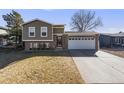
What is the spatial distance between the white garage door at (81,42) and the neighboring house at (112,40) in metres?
7.23

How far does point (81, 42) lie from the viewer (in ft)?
104

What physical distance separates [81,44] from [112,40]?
9.45m

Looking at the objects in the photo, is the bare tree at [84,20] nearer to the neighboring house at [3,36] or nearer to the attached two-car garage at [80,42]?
the attached two-car garage at [80,42]

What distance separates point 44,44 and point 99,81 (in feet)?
62.6

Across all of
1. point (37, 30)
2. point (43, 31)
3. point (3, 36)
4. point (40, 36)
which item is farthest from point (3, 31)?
point (43, 31)

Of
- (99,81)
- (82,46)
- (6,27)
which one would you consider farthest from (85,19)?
(99,81)
